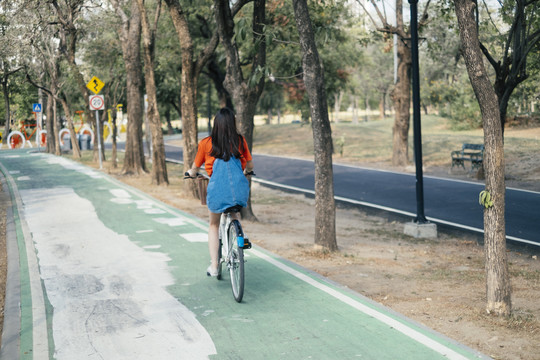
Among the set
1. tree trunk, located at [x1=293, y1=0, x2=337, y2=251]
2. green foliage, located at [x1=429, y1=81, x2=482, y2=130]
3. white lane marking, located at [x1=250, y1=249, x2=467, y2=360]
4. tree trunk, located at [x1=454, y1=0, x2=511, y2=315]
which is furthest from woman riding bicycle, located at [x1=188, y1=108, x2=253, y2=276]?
green foliage, located at [x1=429, y1=81, x2=482, y2=130]

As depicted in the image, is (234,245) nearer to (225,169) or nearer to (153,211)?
(225,169)

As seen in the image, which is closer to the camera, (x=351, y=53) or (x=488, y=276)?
(x=488, y=276)

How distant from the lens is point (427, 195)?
17.9m

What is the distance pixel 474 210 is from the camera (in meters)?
15.1

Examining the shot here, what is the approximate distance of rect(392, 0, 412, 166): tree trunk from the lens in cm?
2483

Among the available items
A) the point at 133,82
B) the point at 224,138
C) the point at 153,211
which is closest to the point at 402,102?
the point at 133,82

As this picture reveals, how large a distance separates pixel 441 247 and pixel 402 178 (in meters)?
11.0

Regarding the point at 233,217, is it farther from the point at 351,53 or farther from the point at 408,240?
the point at 351,53

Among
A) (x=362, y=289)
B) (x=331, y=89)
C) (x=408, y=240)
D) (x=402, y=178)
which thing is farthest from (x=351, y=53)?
(x=362, y=289)

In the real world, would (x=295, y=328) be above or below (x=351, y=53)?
below

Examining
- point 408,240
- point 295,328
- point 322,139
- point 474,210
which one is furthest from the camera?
point 474,210

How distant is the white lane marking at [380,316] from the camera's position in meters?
5.27

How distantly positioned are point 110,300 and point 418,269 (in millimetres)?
4487

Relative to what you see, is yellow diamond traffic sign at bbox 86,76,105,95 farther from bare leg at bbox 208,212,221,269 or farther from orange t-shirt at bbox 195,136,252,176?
orange t-shirt at bbox 195,136,252,176
